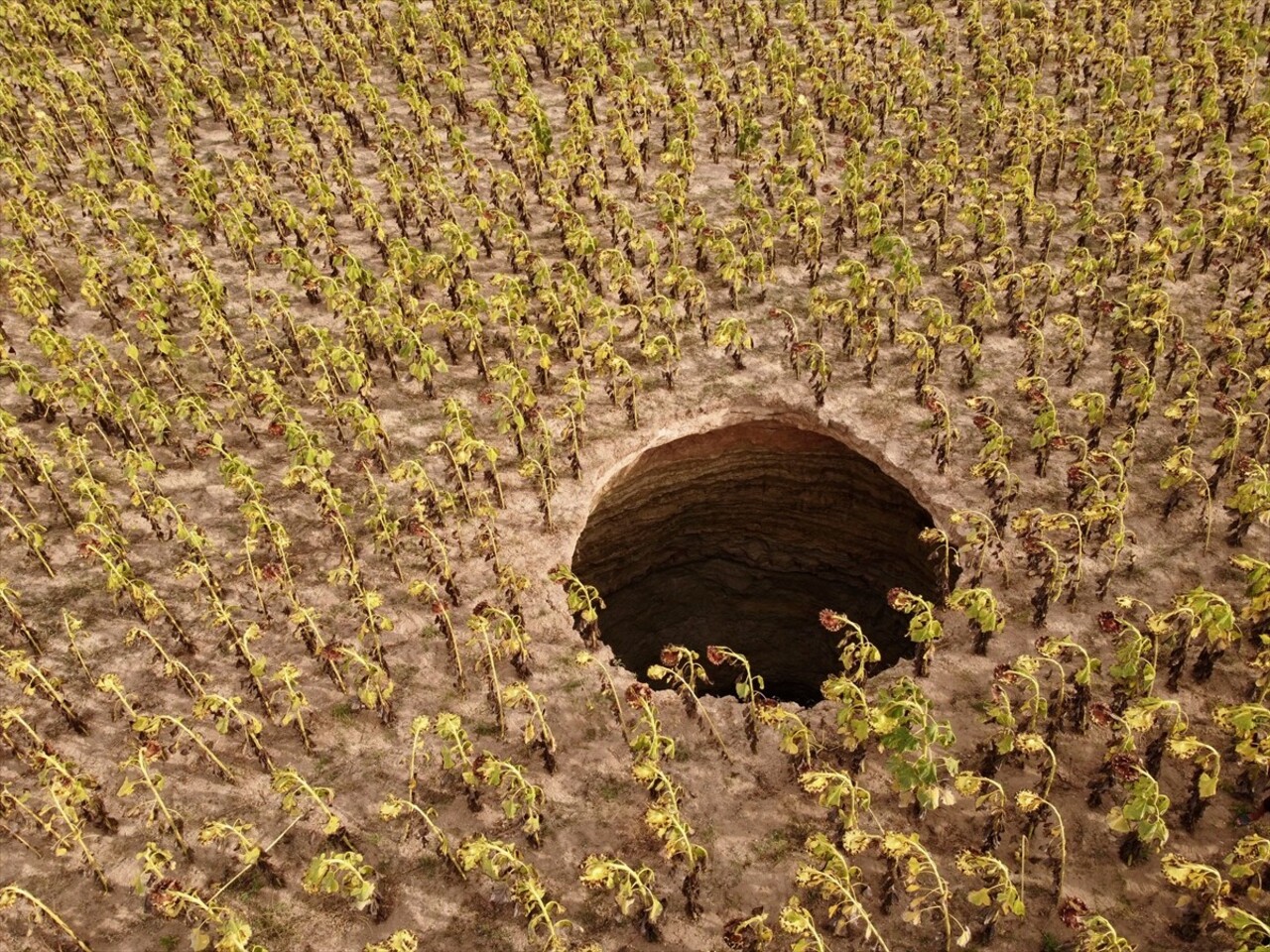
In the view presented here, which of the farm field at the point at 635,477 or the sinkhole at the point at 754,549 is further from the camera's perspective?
the sinkhole at the point at 754,549

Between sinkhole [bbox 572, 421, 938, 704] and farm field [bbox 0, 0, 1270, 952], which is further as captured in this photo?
sinkhole [bbox 572, 421, 938, 704]

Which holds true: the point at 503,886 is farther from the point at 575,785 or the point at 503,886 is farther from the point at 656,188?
the point at 656,188

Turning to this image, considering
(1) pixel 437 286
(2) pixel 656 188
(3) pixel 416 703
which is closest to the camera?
(3) pixel 416 703

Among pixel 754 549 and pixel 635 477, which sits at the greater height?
pixel 635 477

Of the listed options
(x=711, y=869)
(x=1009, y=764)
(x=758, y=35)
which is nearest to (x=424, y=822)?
(x=711, y=869)
